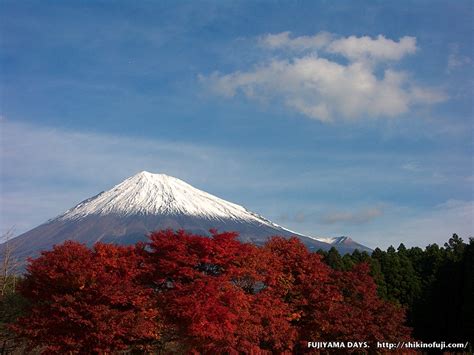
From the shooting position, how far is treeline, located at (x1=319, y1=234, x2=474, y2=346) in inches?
1093

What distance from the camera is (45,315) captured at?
58.5ft

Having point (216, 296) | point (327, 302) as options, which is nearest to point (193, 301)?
point (216, 296)

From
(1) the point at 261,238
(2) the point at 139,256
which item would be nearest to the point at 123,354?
(2) the point at 139,256

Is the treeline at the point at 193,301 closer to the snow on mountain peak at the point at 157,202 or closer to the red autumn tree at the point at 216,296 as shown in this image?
the red autumn tree at the point at 216,296

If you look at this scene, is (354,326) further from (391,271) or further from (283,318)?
(391,271)

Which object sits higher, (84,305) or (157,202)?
(157,202)

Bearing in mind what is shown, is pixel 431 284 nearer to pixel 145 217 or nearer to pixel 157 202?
pixel 145 217

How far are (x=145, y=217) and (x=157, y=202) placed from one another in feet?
25.5

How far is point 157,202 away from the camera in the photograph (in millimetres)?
128125

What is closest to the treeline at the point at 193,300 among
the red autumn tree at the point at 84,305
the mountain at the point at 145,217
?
the red autumn tree at the point at 84,305

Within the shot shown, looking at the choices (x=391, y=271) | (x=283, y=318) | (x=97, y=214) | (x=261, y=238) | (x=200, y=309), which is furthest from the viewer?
(x=97, y=214)

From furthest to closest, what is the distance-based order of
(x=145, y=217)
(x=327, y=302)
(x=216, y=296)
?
(x=145, y=217) < (x=327, y=302) < (x=216, y=296)

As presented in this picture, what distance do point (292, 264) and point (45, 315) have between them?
382 inches

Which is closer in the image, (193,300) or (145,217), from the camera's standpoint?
(193,300)
